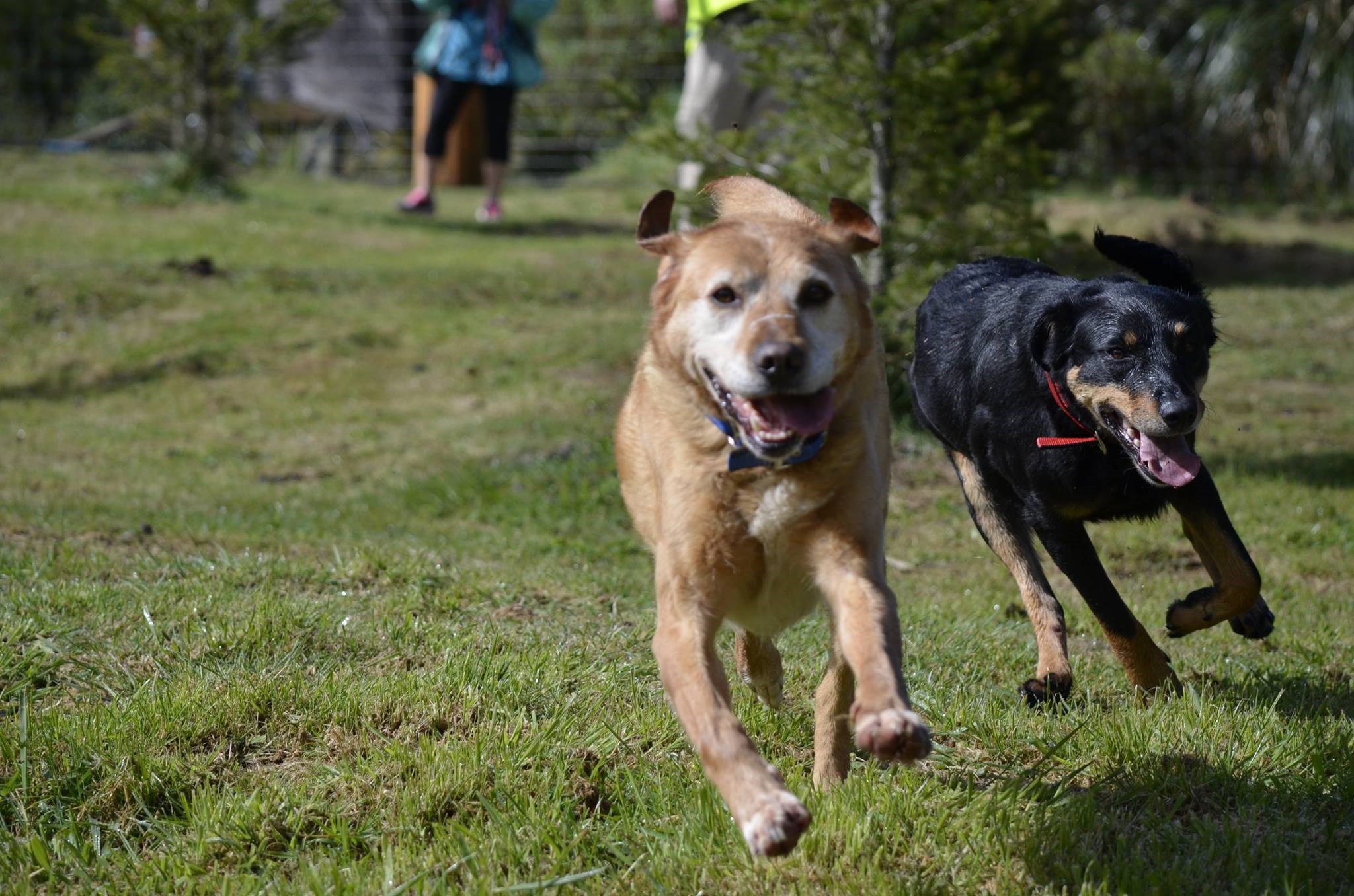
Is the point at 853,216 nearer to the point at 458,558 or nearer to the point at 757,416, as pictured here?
the point at 757,416

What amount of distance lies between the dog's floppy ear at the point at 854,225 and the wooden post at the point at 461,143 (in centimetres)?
1448

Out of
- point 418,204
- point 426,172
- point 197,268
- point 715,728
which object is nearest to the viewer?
point 715,728

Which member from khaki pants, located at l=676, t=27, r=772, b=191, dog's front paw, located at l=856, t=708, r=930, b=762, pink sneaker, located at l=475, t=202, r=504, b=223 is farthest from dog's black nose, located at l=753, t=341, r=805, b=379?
pink sneaker, located at l=475, t=202, r=504, b=223

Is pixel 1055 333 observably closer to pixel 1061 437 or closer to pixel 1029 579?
pixel 1061 437

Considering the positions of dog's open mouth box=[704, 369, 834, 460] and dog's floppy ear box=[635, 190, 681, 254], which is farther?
dog's floppy ear box=[635, 190, 681, 254]

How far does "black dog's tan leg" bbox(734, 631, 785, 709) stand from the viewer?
404cm

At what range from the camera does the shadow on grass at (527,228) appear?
46.5ft

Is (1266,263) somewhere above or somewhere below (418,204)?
above

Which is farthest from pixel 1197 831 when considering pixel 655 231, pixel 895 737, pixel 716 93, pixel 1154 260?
pixel 716 93

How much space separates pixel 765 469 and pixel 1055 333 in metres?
1.65

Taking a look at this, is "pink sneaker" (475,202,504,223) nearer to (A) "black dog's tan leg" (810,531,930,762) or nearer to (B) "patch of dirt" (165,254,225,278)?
(B) "patch of dirt" (165,254,225,278)

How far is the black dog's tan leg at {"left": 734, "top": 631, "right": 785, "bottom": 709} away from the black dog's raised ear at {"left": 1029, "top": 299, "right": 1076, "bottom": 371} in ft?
4.36

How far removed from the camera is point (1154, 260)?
492 cm

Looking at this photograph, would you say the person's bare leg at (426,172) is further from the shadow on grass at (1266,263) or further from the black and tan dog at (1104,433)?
the black and tan dog at (1104,433)
